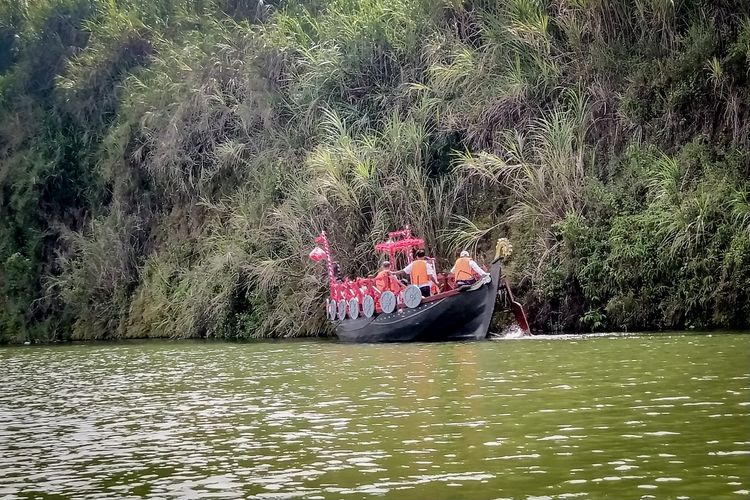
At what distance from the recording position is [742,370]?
1137 cm

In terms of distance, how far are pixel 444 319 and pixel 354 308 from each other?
205 cm

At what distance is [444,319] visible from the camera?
2002 cm

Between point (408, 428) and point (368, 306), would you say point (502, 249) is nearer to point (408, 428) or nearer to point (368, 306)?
point (368, 306)

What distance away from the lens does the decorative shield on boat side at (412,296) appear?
2006 cm

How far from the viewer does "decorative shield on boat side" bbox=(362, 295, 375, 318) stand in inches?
824

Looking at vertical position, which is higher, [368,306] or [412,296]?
[412,296]

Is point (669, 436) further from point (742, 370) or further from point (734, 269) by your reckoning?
point (734, 269)

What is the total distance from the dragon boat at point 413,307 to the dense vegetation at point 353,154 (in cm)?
112

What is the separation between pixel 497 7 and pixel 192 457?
18084 mm

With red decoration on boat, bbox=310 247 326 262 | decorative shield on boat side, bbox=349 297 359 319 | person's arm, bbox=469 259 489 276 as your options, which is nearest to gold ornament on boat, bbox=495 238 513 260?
person's arm, bbox=469 259 489 276

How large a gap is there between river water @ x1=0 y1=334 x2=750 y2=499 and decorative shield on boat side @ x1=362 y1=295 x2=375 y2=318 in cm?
482

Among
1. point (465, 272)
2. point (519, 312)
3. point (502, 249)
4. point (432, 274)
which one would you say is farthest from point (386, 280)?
point (519, 312)

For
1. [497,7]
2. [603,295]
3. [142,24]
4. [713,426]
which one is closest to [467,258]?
[603,295]

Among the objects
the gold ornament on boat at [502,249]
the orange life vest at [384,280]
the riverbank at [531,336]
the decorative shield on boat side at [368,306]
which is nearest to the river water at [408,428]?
the riverbank at [531,336]
